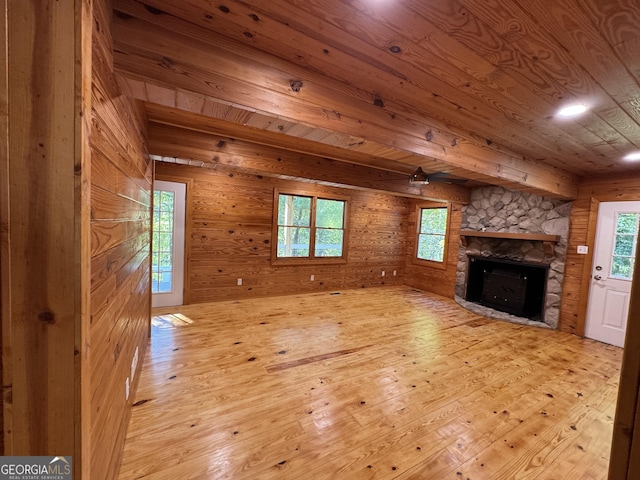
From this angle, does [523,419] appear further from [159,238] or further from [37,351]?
[159,238]

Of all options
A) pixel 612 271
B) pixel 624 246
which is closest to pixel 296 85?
pixel 624 246

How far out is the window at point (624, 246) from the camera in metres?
3.39

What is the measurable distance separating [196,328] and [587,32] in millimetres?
4069

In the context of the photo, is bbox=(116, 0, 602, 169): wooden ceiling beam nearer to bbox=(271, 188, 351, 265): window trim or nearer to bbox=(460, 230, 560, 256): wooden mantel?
bbox=(460, 230, 560, 256): wooden mantel

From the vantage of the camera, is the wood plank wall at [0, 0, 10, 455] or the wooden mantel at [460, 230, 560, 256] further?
the wooden mantel at [460, 230, 560, 256]

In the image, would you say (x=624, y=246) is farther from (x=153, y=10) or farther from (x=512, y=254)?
(x=153, y=10)

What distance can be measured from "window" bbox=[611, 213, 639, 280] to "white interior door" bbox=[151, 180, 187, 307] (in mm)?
6218

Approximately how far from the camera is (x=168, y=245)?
4145 mm

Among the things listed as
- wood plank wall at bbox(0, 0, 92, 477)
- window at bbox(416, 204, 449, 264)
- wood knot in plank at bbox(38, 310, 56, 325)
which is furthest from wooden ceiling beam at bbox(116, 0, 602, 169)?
window at bbox(416, 204, 449, 264)

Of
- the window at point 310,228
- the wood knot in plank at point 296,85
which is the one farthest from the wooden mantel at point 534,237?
the wood knot in plank at point 296,85

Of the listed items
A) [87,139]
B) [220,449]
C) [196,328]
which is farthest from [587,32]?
[196,328]

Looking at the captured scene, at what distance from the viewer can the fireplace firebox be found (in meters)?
4.38

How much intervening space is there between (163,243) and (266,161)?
7.61 ft

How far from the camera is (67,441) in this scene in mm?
721
